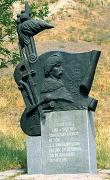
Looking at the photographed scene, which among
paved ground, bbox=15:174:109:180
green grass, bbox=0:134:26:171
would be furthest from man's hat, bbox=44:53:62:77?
green grass, bbox=0:134:26:171

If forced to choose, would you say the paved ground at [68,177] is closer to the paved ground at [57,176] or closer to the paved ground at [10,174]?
the paved ground at [57,176]

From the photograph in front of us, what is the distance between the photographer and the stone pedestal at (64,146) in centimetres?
1029

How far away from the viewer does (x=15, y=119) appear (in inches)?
810

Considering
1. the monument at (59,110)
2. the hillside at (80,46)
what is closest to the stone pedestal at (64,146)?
the monument at (59,110)

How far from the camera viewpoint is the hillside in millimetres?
17000

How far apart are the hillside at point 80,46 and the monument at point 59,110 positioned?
1318 mm

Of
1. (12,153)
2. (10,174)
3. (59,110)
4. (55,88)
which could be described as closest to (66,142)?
(59,110)

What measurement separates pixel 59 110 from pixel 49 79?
644 millimetres

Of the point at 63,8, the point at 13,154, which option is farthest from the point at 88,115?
the point at 63,8

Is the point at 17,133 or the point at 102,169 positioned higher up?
the point at 102,169

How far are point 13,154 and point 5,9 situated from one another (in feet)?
14.3

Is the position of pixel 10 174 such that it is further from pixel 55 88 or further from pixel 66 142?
pixel 55 88

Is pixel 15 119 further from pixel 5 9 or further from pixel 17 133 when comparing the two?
pixel 5 9

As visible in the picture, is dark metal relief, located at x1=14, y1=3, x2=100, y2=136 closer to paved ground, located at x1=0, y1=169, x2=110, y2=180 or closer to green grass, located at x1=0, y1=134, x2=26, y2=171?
paved ground, located at x1=0, y1=169, x2=110, y2=180
